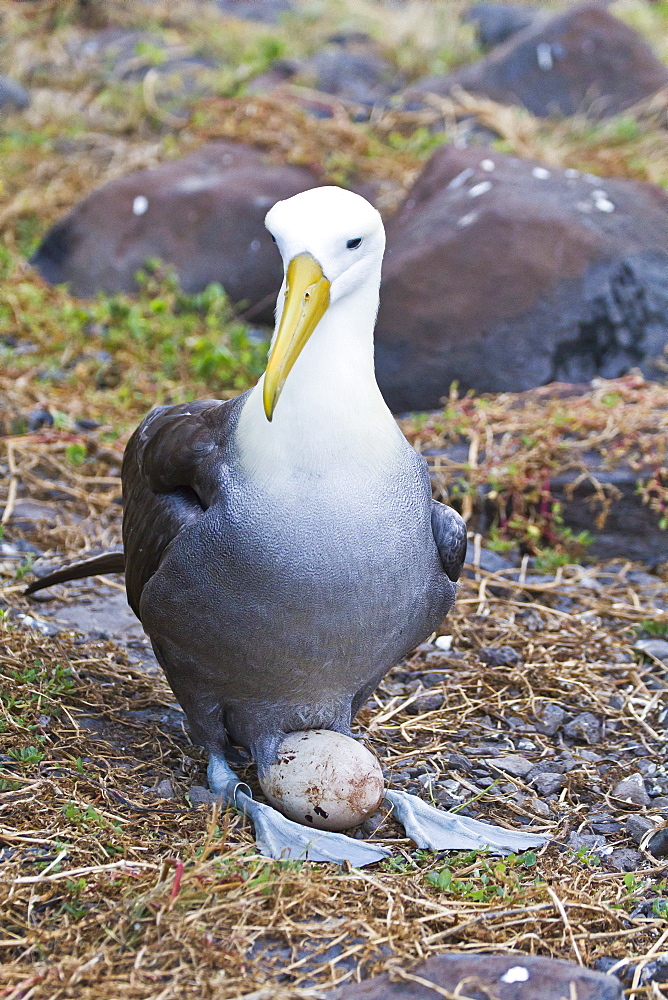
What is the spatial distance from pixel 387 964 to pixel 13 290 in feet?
18.4

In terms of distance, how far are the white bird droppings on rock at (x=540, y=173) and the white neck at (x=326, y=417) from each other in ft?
13.9

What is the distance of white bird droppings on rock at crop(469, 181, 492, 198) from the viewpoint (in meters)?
6.88

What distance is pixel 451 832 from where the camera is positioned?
326 centimetres

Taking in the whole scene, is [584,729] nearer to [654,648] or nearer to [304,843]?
[654,648]

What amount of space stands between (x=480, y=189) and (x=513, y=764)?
4.13m

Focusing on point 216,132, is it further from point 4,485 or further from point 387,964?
point 387,964

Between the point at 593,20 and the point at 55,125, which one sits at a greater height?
the point at 593,20

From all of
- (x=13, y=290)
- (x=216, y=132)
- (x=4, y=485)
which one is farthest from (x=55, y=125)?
(x=4, y=485)

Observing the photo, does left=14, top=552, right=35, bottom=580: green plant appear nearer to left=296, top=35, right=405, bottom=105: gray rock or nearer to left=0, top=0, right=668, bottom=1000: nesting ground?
left=0, top=0, right=668, bottom=1000: nesting ground

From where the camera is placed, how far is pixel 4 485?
5.29m

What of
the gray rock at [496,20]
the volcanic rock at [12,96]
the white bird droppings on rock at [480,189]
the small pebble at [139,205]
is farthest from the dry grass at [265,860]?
the gray rock at [496,20]

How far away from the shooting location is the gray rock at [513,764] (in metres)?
3.74

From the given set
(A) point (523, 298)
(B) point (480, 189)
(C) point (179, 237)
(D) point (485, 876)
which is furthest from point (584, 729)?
(C) point (179, 237)

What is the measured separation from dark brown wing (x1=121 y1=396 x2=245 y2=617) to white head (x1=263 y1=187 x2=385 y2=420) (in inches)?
17.2
